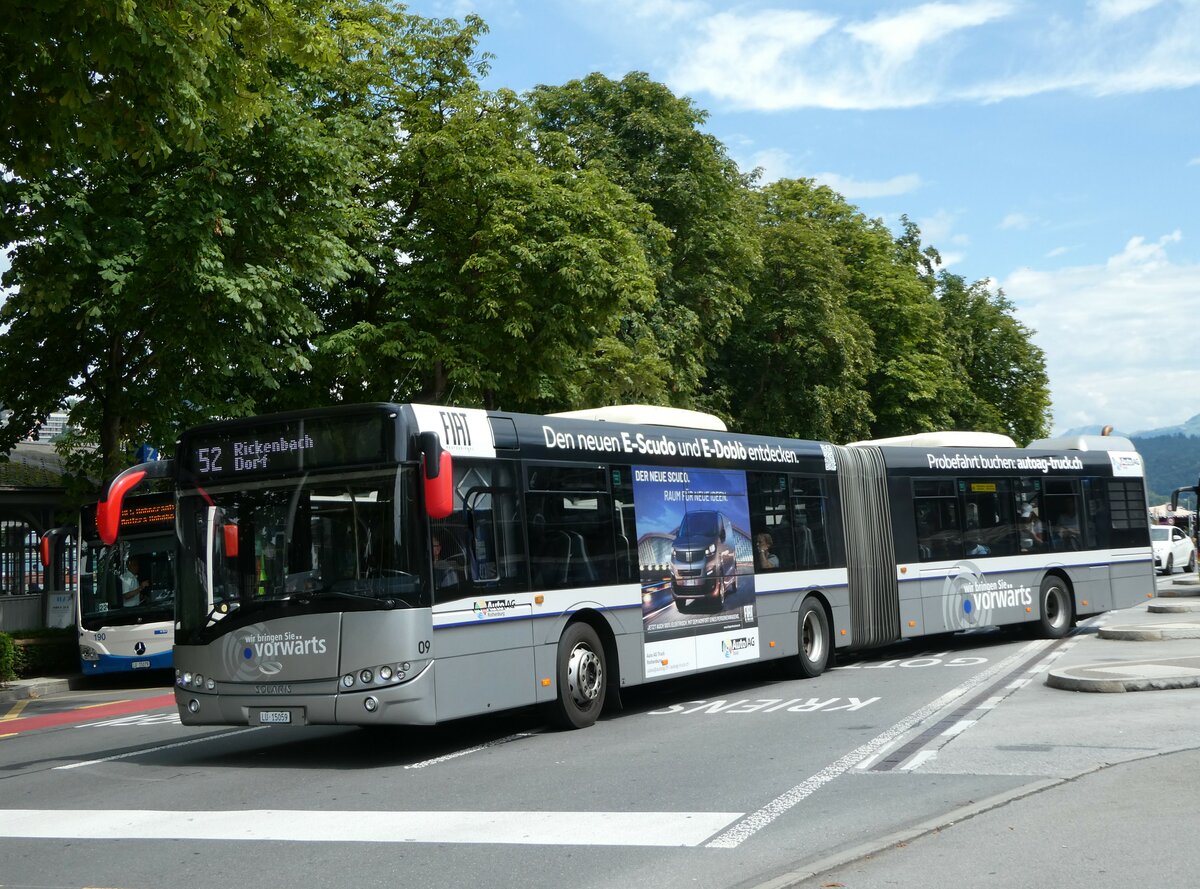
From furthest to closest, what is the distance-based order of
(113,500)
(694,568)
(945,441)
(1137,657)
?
1. (945,441)
2. (1137,657)
3. (694,568)
4. (113,500)

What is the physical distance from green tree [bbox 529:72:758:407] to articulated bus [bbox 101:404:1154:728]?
18.1 metres

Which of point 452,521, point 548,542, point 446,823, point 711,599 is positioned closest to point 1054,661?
point 711,599

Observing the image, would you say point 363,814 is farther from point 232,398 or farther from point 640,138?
point 640,138

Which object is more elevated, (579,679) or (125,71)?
(125,71)

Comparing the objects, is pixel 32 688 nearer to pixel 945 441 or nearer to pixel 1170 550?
pixel 945 441

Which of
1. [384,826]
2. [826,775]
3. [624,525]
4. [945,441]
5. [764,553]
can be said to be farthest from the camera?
[945,441]

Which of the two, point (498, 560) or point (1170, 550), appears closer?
point (498, 560)

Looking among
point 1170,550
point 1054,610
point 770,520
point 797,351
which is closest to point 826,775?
point 770,520

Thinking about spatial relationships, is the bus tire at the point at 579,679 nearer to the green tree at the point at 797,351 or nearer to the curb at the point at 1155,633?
the curb at the point at 1155,633

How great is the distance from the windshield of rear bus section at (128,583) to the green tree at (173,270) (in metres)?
1.40

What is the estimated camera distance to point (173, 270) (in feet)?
62.7

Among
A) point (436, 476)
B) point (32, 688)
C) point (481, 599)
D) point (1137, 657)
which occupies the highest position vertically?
point (436, 476)

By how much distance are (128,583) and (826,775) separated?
52.2 ft

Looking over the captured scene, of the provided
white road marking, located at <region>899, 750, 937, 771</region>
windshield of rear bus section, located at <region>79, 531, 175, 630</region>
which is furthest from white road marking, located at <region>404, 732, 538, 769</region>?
windshield of rear bus section, located at <region>79, 531, 175, 630</region>
